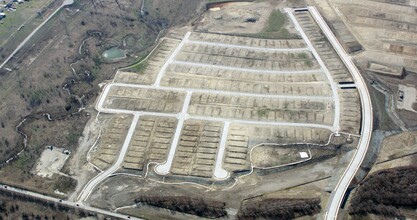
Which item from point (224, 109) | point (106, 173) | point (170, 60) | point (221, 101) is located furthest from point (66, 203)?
point (170, 60)

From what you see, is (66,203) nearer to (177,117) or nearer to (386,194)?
(177,117)

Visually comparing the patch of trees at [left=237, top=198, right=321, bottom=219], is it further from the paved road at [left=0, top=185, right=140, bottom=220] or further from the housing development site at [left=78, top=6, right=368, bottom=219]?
the paved road at [left=0, top=185, right=140, bottom=220]

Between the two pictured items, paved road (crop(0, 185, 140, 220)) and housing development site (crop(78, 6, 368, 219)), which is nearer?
paved road (crop(0, 185, 140, 220))

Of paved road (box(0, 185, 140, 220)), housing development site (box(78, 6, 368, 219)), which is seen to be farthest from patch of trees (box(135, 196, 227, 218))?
housing development site (box(78, 6, 368, 219))

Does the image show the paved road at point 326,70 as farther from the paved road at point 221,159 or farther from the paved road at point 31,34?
the paved road at point 31,34

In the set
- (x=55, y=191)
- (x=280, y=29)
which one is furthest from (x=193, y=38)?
(x=55, y=191)

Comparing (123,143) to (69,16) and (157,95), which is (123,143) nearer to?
(157,95)
